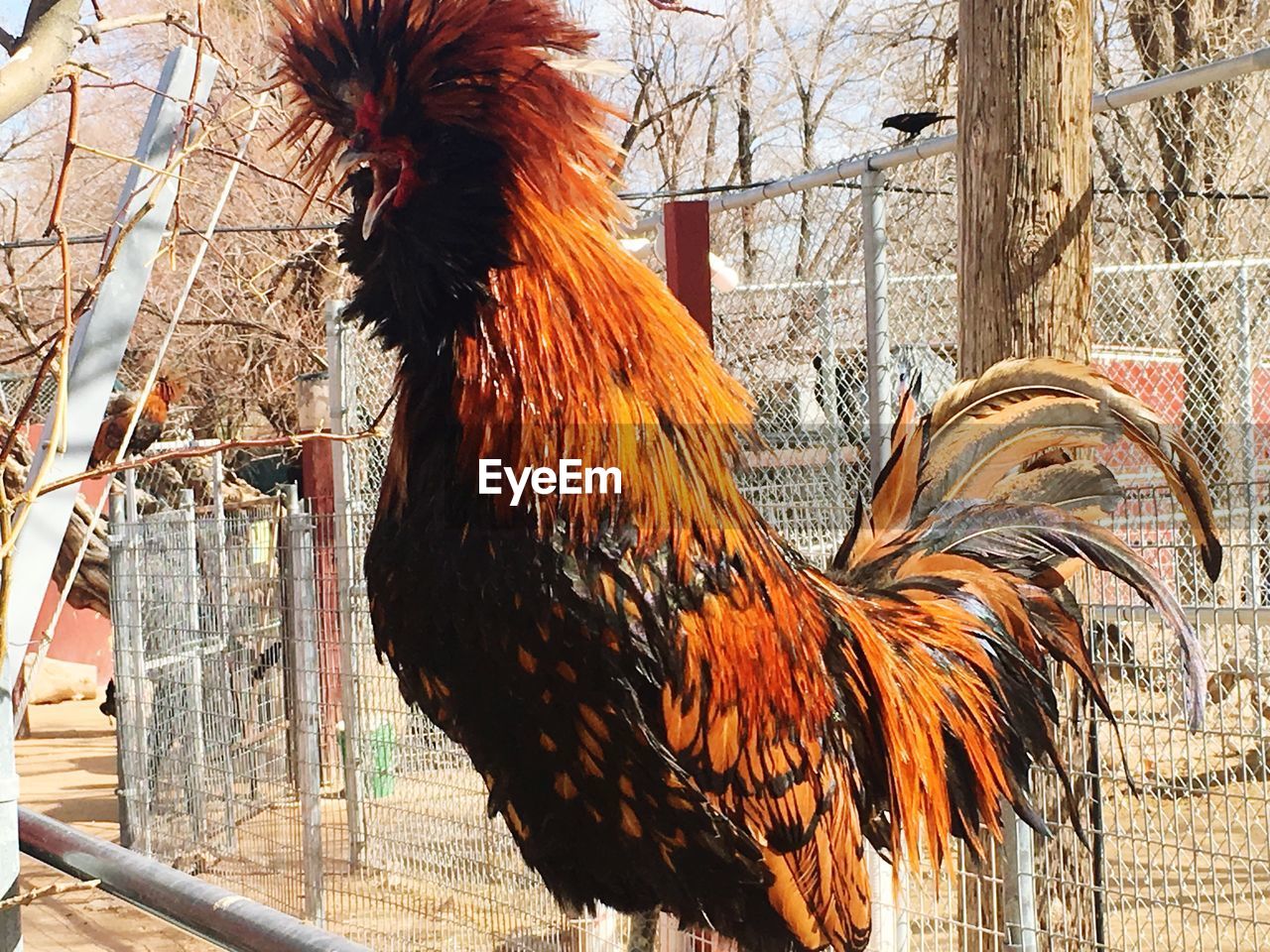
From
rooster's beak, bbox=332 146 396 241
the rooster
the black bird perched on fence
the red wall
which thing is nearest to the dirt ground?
the red wall

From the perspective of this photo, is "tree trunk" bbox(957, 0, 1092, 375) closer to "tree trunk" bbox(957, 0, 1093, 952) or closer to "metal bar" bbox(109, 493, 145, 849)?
"tree trunk" bbox(957, 0, 1093, 952)

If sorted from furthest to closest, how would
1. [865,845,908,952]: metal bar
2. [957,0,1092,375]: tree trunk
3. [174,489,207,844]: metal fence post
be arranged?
[174,489,207,844]: metal fence post → [865,845,908,952]: metal bar → [957,0,1092,375]: tree trunk

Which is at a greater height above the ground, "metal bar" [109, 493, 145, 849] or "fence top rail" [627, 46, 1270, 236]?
"fence top rail" [627, 46, 1270, 236]

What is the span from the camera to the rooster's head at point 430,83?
148 cm

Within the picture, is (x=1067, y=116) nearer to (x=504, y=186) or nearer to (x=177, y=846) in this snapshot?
(x=504, y=186)

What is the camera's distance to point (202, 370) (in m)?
10.6

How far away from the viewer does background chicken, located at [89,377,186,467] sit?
5711mm

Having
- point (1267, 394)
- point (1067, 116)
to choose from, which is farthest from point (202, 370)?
point (1067, 116)

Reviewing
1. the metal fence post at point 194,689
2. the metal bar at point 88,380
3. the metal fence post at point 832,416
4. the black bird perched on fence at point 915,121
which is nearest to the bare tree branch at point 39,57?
the metal bar at point 88,380

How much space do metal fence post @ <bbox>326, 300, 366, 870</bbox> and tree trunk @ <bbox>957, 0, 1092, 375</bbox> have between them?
7.50 ft

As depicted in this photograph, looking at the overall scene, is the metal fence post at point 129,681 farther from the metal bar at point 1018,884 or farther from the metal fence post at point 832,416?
the metal bar at point 1018,884

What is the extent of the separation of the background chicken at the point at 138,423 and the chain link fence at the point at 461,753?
0.43 m

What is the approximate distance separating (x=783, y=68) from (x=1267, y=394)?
32.3 ft

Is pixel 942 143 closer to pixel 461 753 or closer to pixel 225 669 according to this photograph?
pixel 461 753
